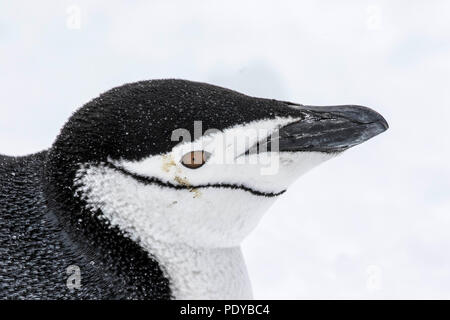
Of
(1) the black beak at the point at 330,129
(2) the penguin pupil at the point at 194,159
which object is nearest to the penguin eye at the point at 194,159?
(2) the penguin pupil at the point at 194,159

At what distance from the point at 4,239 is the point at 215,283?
23.6 inches

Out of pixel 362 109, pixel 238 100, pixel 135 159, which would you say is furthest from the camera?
pixel 362 109

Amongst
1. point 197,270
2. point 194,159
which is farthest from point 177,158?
point 197,270

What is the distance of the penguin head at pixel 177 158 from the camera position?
5.90 feet

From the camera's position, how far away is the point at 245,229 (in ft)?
6.55

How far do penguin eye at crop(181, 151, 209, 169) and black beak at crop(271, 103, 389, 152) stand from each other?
0.23m

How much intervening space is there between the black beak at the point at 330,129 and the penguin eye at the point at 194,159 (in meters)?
0.23

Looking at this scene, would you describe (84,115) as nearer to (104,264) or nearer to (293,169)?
(104,264)

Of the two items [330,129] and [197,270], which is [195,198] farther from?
[330,129]

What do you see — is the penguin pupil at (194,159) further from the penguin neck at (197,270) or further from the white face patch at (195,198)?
the penguin neck at (197,270)

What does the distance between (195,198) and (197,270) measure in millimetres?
231

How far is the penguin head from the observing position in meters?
1.80
